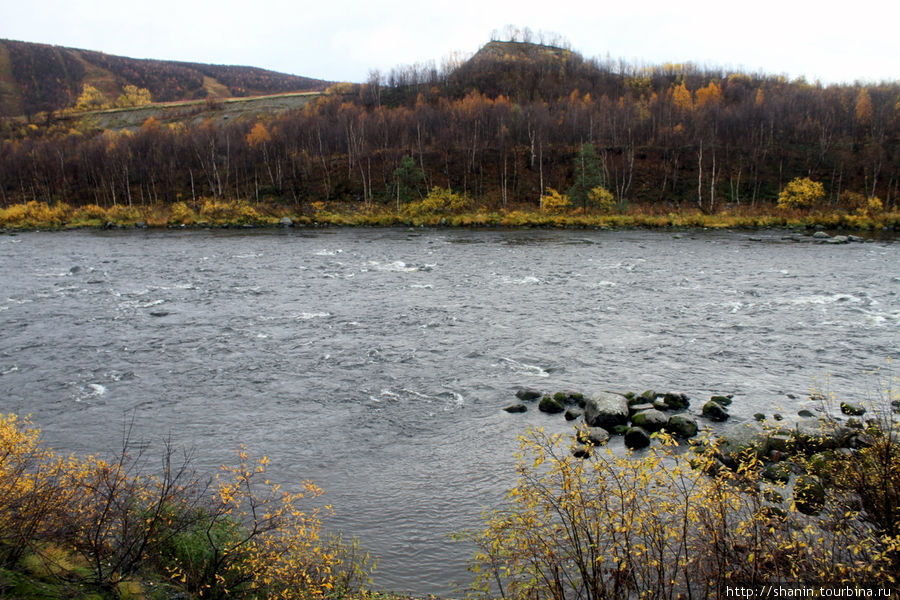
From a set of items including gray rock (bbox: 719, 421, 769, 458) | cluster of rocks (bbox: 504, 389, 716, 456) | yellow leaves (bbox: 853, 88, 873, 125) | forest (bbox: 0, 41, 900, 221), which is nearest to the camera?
gray rock (bbox: 719, 421, 769, 458)

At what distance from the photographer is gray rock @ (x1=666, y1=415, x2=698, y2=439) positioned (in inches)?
484

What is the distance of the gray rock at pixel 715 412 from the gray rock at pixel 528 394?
4.12 m

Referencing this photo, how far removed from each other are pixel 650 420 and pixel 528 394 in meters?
3.43

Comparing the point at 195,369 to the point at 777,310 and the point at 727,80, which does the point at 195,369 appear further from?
the point at 727,80

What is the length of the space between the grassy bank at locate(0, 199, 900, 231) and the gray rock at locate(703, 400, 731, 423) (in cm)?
4570

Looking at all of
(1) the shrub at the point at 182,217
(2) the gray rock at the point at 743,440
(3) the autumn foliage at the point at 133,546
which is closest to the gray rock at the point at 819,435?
(2) the gray rock at the point at 743,440

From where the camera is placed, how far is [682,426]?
1239cm

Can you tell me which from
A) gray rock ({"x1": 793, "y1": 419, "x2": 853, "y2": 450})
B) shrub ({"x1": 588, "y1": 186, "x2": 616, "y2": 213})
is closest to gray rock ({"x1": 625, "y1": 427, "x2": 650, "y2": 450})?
gray rock ({"x1": 793, "y1": 419, "x2": 853, "y2": 450})

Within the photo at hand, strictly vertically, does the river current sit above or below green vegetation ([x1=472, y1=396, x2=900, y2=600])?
below

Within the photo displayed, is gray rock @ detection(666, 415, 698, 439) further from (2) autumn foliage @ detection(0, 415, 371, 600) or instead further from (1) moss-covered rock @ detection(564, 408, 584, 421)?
(2) autumn foliage @ detection(0, 415, 371, 600)

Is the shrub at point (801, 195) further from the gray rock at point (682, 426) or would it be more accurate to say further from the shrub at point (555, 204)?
the gray rock at point (682, 426)

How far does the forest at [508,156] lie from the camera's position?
251 feet

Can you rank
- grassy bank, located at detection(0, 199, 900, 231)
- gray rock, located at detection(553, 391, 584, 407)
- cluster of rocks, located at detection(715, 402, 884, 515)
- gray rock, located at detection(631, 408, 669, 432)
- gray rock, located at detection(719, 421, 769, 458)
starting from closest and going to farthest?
cluster of rocks, located at detection(715, 402, 884, 515) → gray rock, located at detection(719, 421, 769, 458) → gray rock, located at detection(631, 408, 669, 432) → gray rock, located at detection(553, 391, 584, 407) → grassy bank, located at detection(0, 199, 900, 231)

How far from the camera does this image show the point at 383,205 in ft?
244
